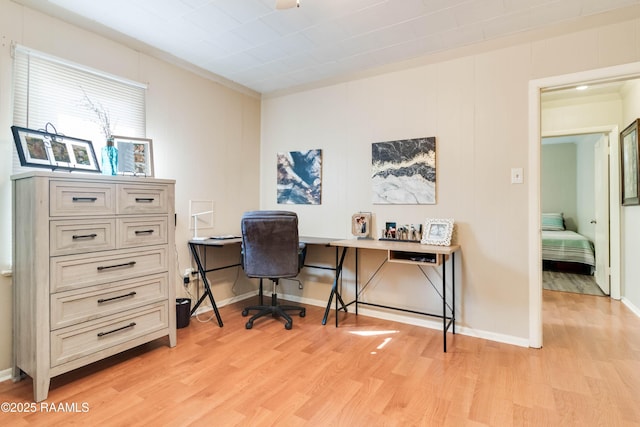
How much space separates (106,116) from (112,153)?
1.51 ft

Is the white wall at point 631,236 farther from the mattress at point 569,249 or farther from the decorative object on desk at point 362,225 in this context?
the decorative object on desk at point 362,225

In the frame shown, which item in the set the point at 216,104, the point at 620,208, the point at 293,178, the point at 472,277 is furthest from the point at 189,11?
the point at 620,208

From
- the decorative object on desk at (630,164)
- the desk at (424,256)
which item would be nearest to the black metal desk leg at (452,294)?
the desk at (424,256)

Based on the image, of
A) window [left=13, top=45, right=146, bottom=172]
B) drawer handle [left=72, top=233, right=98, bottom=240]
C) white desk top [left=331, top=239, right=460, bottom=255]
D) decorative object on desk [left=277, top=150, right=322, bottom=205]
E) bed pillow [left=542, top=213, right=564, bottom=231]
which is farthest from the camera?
bed pillow [left=542, top=213, right=564, bottom=231]

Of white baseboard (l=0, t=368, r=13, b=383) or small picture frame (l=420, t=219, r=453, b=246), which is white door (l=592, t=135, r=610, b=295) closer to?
small picture frame (l=420, t=219, r=453, b=246)

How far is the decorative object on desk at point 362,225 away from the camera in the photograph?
325 centimetres

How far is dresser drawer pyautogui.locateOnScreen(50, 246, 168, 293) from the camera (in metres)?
1.92

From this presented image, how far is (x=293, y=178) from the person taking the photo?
150 inches

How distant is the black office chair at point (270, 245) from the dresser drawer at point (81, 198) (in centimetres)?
104

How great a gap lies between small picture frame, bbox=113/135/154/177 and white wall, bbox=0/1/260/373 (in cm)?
25

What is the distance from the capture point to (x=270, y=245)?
2.88 m

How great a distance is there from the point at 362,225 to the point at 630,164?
9.70 ft

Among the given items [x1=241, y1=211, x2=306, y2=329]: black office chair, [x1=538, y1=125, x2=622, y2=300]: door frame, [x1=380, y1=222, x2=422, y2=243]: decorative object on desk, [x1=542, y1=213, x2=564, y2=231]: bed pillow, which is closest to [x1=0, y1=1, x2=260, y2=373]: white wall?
[x1=241, y1=211, x2=306, y2=329]: black office chair

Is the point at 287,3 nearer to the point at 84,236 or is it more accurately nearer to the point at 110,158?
the point at 110,158
